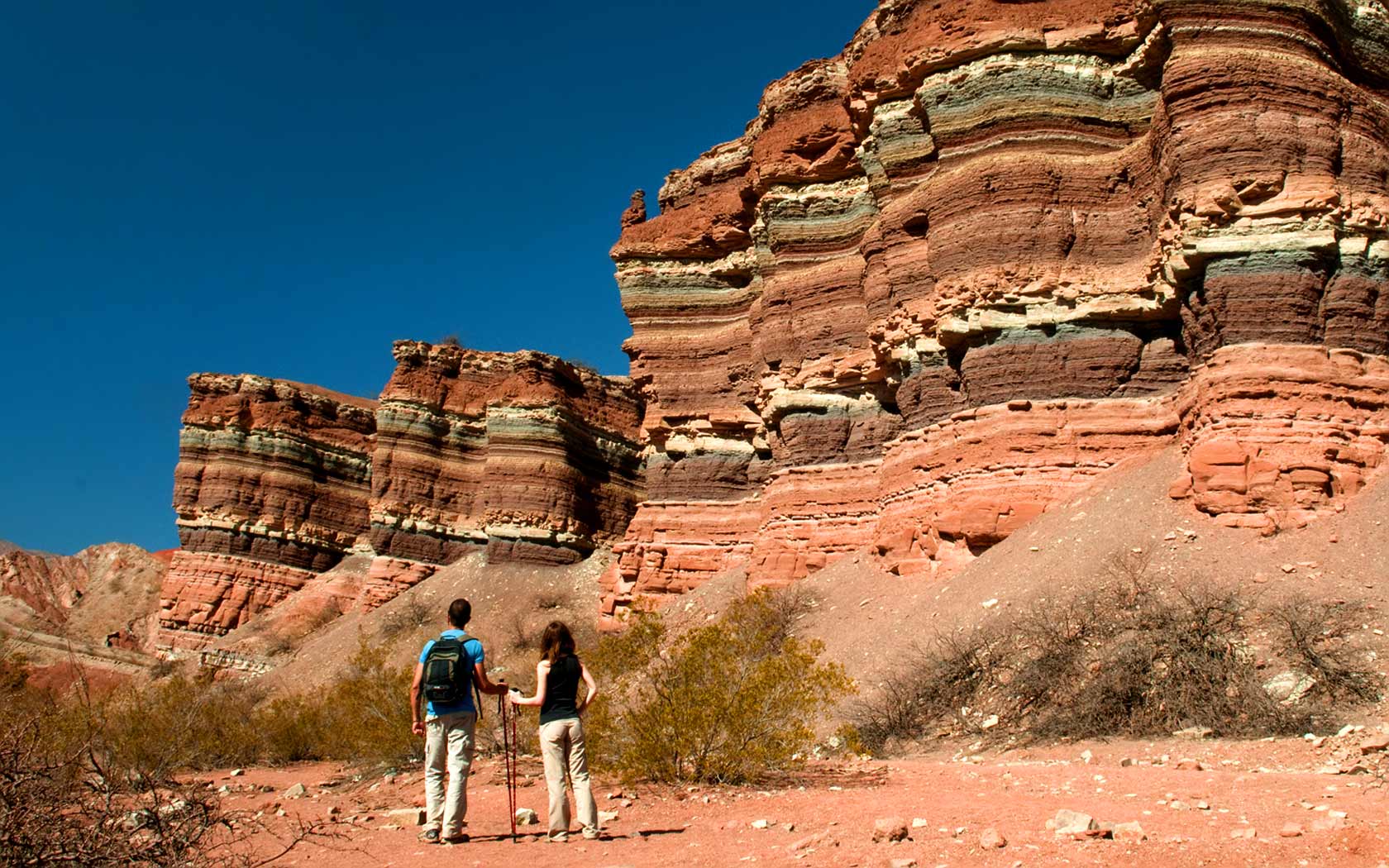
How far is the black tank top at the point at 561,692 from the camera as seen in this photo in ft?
21.7

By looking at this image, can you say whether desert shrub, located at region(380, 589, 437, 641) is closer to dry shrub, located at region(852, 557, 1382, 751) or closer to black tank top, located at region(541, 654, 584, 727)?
dry shrub, located at region(852, 557, 1382, 751)

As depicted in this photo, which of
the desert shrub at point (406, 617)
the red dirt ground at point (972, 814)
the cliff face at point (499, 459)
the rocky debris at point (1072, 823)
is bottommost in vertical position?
the red dirt ground at point (972, 814)

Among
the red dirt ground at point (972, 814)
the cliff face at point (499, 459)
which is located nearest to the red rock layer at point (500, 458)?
the cliff face at point (499, 459)

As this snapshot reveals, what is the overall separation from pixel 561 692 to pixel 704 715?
2163mm

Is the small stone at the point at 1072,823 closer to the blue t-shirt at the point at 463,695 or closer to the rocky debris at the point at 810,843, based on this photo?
the rocky debris at the point at 810,843

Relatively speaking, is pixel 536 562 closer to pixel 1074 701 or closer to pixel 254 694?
pixel 254 694

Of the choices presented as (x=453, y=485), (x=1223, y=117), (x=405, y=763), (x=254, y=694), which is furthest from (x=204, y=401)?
(x=1223, y=117)

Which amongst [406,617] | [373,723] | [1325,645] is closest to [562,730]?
[373,723]

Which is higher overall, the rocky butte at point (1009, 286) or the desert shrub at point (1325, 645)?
the rocky butte at point (1009, 286)

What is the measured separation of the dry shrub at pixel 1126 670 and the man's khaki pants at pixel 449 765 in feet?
18.4

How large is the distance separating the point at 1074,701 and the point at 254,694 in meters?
19.4

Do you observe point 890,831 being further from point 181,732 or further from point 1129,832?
point 181,732

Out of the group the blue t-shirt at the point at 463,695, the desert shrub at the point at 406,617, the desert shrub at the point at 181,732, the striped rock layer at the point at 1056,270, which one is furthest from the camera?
the desert shrub at the point at 406,617

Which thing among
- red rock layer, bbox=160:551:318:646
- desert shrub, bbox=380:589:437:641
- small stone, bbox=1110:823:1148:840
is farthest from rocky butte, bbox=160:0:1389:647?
red rock layer, bbox=160:551:318:646
